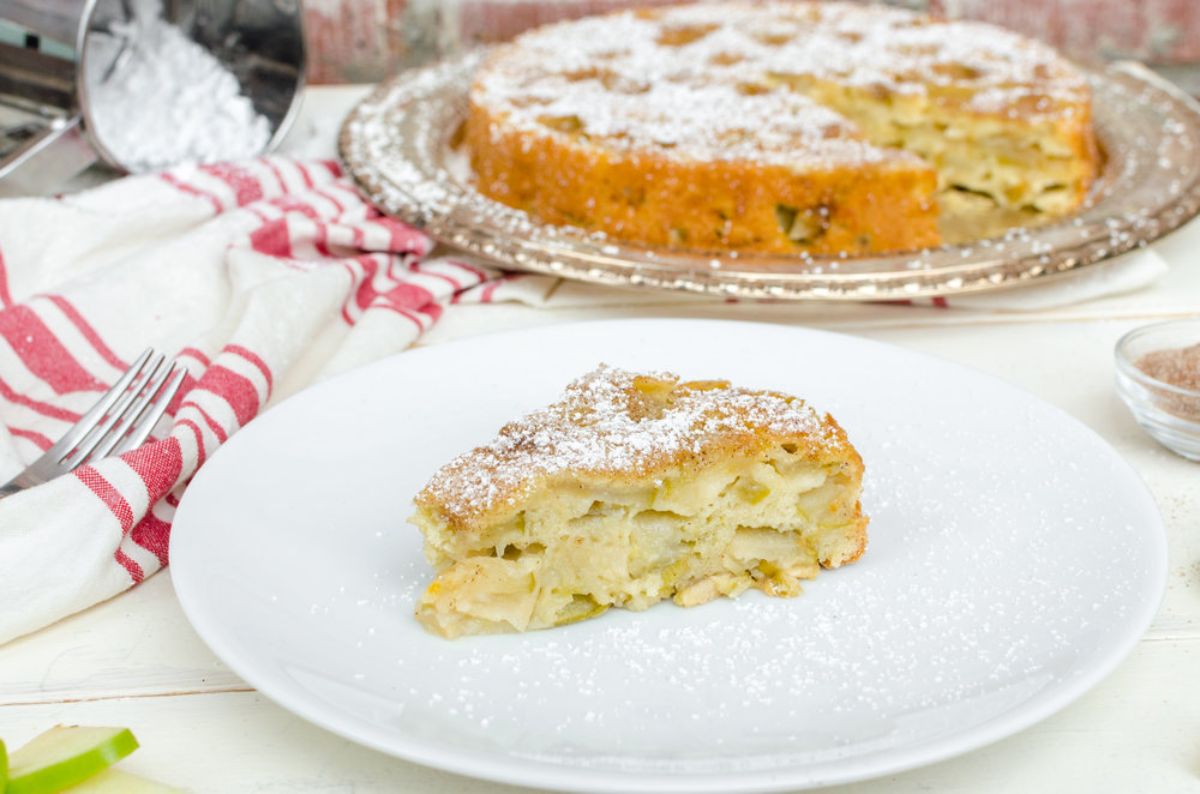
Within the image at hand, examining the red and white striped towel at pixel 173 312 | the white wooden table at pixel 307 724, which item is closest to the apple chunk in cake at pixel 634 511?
the white wooden table at pixel 307 724

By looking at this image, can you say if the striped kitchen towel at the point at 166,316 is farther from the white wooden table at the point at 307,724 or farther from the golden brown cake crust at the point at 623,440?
the golden brown cake crust at the point at 623,440

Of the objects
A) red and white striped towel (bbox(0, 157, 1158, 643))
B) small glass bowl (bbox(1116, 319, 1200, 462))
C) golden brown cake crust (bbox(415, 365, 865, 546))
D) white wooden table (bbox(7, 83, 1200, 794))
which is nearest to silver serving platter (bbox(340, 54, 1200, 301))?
red and white striped towel (bbox(0, 157, 1158, 643))

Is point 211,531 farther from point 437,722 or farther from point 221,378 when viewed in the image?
point 221,378

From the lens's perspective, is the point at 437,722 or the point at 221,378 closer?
the point at 437,722

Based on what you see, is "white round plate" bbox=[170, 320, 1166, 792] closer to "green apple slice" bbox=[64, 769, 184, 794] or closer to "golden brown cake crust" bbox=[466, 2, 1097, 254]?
"green apple slice" bbox=[64, 769, 184, 794]

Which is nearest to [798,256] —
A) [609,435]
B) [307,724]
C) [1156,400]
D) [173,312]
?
[1156,400]

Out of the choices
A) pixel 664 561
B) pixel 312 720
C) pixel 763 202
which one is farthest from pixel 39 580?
pixel 763 202

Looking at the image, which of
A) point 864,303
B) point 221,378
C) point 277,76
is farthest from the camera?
point 277,76
